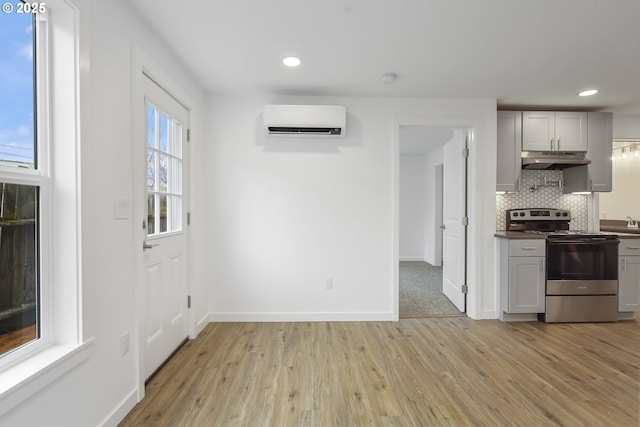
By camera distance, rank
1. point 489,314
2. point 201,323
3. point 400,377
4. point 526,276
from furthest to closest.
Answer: point 489,314 < point 526,276 < point 201,323 < point 400,377

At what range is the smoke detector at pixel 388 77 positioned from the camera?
2561mm

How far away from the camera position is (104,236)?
1547mm

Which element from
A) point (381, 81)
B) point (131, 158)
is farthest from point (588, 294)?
point (131, 158)

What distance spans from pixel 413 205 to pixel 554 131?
345cm

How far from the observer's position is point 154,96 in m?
2.06

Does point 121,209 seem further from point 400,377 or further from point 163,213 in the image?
point 400,377

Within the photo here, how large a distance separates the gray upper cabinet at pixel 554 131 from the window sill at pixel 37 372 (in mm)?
4130

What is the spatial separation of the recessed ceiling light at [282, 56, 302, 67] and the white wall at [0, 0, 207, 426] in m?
0.96

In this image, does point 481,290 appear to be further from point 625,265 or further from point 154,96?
point 154,96

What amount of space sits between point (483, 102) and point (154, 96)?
10.3 feet

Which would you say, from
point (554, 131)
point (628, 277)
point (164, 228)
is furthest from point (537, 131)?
point (164, 228)

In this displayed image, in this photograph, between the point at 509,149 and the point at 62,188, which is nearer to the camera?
the point at 62,188

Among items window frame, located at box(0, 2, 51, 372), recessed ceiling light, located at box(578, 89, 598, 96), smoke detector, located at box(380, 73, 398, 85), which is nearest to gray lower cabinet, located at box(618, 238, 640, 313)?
recessed ceiling light, located at box(578, 89, 598, 96)

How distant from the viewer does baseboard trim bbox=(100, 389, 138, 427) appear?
1.54 meters
